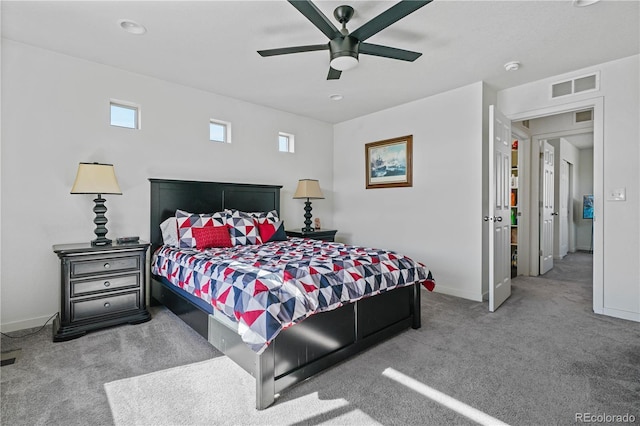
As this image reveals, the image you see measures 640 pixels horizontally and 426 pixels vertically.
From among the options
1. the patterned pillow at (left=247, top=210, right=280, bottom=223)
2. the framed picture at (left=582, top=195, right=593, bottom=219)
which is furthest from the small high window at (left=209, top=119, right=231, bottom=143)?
the framed picture at (left=582, top=195, right=593, bottom=219)

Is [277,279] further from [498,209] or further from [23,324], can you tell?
[498,209]

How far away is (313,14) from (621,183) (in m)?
3.44

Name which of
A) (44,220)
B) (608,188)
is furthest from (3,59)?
(608,188)

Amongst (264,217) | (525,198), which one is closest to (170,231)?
(264,217)

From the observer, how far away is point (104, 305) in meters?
2.83

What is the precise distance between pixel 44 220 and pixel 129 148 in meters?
1.04

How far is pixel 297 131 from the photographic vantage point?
5090 mm

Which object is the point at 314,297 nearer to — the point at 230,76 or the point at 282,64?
the point at 282,64

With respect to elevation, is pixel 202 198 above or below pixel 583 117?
below

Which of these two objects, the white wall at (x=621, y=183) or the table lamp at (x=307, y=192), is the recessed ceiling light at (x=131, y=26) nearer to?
the table lamp at (x=307, y=192)

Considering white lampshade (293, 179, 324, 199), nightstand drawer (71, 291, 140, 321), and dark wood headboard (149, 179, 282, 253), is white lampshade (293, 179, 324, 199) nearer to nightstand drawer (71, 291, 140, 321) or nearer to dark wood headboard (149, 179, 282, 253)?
dark wood headboard (149, 179, 282, 253)

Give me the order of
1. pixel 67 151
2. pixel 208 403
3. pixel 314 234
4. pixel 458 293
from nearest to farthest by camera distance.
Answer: pixel 208 403 → pixel 67 151 → pixel 458 293 → pixel 314 234

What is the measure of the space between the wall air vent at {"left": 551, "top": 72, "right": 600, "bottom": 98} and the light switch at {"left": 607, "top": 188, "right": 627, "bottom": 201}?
1.08 m

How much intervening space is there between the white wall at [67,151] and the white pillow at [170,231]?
22 cm
